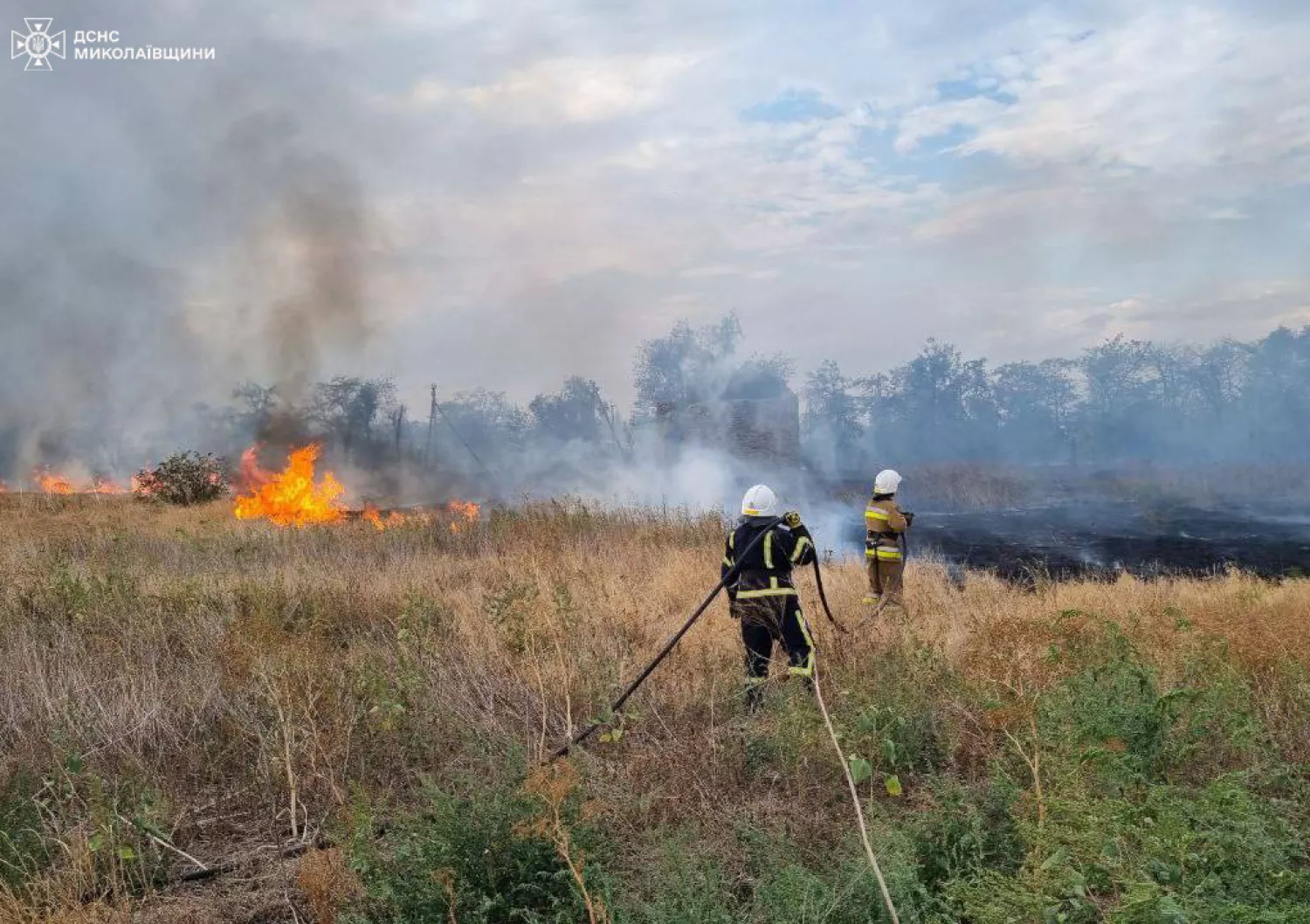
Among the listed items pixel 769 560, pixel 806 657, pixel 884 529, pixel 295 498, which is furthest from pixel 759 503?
pixel 295 498

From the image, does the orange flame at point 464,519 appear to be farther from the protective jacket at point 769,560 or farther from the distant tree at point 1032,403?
the distant tree at point 1032,403

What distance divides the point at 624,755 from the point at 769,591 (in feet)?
5.53

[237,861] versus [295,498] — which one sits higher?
[295,498]

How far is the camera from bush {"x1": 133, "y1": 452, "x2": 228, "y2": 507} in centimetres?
1994

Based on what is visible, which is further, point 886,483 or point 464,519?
point 464,519

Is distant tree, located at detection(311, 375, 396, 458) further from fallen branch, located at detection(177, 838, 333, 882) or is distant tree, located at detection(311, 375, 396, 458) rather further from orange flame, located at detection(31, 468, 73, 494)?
fallen branch, located at detection(177, 838, 333, 882)

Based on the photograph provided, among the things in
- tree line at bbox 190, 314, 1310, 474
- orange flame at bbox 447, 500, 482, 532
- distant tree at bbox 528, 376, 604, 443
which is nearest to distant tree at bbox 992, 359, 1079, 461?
tree line at bbox 190, 314, 1310, 474

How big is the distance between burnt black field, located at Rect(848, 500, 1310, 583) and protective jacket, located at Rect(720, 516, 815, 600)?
899 centimetres

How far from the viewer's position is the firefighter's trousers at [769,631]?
560 cm

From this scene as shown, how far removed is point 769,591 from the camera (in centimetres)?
569

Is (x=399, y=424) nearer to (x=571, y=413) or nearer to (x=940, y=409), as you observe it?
(x=571, y=413)

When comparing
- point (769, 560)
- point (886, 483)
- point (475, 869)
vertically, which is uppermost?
point (886, 483)

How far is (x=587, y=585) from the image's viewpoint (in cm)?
891

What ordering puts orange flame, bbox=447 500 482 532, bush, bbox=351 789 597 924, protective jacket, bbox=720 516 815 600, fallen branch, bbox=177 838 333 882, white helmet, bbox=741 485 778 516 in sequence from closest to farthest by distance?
bush, bbox=351 789 597 924 → fallen branch, bbox=177 838 333 882 → protective jacket, bbox=720 516 815 600 → white helmet, bbox=741 485 778 516 → orange flame, bbox=447 500 482 532
